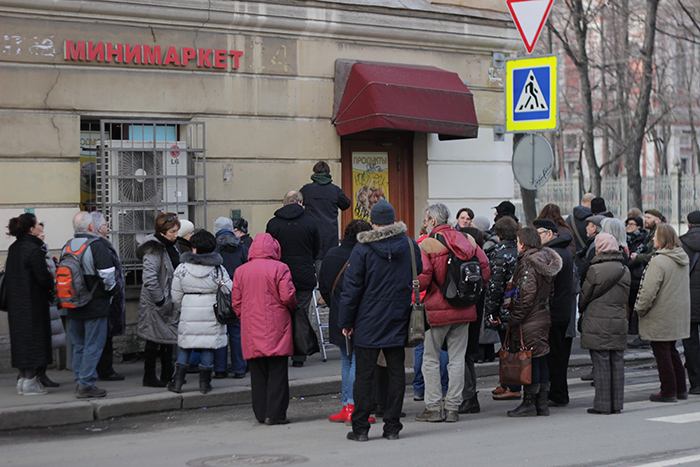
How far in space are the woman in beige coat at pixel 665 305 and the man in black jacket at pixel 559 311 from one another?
873 millimetres

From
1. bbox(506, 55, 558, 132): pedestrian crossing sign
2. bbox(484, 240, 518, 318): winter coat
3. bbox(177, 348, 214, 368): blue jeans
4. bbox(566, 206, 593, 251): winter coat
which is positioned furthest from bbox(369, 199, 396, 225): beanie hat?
bbox(566, 206, 593, 251): winter coat

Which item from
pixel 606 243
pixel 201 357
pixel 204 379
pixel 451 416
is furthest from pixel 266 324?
pixel 606 243

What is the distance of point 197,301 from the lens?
8.43m

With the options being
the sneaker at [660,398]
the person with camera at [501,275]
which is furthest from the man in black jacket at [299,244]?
the sneaker at [660,398]

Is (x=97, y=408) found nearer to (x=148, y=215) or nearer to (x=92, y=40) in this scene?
(x=148, y=215)

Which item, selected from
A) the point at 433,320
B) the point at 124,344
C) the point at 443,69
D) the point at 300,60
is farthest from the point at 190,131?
the point at 433,320

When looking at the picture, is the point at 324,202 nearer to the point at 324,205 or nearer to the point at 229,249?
the point at 324,205

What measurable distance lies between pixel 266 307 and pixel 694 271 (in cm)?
487

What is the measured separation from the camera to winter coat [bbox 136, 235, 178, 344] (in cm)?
888

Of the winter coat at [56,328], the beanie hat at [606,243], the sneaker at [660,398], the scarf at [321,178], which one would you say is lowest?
the sneaker at [660,398]

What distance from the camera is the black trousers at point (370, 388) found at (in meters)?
6.96

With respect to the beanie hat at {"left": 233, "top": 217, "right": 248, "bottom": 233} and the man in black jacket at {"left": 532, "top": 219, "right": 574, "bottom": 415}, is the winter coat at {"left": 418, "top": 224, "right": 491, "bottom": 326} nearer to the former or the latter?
the man in black jacket at {"left": 532, "top": 219, "right": 574, "bottom": 415}

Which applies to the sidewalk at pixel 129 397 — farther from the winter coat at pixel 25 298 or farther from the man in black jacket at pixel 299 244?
the man in black jacket at pixel 299 244

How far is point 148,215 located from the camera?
11.0 metres
